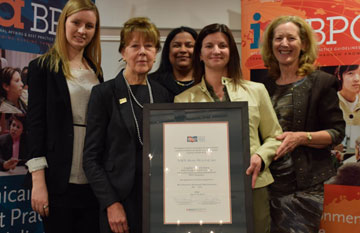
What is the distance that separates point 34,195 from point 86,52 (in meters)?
1.05

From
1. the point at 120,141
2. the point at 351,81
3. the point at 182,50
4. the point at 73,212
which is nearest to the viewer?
the point at 120,141

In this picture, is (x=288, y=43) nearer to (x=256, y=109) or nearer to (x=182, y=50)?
(x=256, y=109)

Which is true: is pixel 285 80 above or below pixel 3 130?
above

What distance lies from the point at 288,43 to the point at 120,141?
1.44 m

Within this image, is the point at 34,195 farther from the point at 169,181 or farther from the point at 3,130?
the point at 3,130

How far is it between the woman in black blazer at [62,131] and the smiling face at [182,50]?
39.5 inches

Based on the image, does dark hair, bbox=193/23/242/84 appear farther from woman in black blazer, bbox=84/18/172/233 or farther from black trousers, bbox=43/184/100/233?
black trousers, bbox=43/184/100/233

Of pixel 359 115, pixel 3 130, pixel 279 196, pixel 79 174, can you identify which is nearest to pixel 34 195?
pixel 79 174

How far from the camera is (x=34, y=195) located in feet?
6.39

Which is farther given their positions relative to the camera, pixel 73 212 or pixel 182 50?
→ pixel 182 50

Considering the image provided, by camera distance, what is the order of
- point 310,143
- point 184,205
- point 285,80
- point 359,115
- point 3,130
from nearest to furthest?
point 184,205, point 310,143, point 285,80, point 3,130, point 359,115

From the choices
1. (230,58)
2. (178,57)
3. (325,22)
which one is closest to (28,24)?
(178,57)

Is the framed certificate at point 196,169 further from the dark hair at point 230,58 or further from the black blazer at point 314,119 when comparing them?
the black blazer at point 314,119

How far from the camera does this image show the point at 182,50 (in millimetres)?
2979
